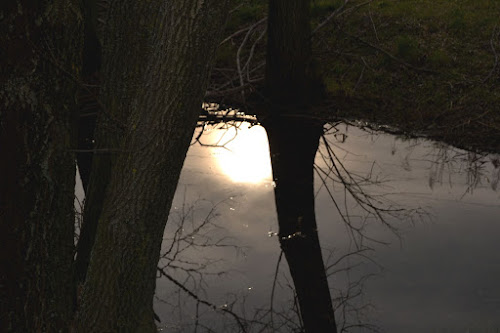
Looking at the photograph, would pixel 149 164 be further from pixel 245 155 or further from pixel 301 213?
pixel 245 155

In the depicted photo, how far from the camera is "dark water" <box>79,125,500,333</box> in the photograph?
486cm

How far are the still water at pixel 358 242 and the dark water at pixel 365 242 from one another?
1 centimetres

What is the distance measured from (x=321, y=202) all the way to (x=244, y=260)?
57.0 inches

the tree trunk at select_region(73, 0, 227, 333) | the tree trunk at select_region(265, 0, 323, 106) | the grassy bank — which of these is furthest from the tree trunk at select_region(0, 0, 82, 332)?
the grassy bank

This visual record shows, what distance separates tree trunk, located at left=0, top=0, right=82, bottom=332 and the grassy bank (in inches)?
252

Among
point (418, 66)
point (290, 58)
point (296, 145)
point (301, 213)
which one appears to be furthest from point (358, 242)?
point (418, 66)

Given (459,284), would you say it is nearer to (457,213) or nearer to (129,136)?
(457,213)

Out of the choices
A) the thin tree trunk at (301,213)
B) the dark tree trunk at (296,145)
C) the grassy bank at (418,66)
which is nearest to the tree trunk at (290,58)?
the dark tree trunk at (296,145)

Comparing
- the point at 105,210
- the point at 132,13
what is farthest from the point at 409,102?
the point at 105,210

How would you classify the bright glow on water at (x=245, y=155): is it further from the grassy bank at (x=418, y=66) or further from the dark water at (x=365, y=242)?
the grassy bank at (x=418, y=66)

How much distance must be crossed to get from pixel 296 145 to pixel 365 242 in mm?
2446

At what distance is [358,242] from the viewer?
19.4 ft

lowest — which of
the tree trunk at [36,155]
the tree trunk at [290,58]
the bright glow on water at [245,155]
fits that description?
the tree trunk at [36,155]

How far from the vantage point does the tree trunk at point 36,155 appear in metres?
2.73
